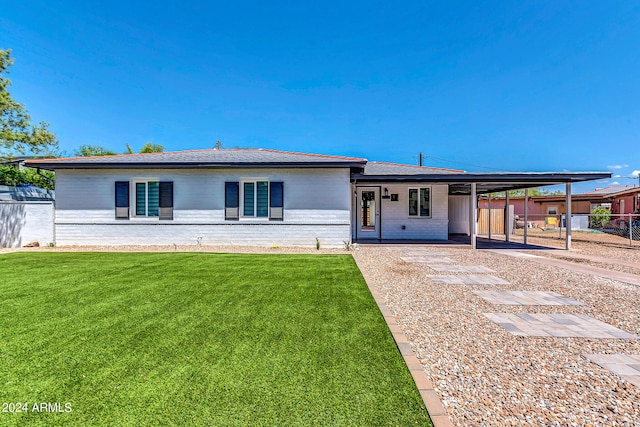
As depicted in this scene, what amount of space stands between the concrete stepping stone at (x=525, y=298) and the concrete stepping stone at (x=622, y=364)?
1.76 metres

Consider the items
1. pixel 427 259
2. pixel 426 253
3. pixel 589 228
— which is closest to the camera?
pixel 427 259

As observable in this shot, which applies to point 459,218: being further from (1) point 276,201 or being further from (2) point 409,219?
(1) point 276,201

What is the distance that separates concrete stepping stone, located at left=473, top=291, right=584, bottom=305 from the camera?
15.6 feet

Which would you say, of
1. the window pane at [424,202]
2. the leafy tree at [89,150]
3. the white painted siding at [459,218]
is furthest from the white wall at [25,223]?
the leafy tree at [89,150]

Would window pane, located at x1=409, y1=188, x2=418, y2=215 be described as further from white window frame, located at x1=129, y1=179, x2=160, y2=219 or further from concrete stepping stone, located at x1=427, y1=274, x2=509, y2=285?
white window frame, located at x1=129, y1=179, x2=160, y2=219

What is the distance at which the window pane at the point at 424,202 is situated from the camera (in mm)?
13227

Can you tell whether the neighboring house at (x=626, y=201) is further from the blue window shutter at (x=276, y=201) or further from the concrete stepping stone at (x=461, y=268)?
the blue window shutter at (x=276, y=201)

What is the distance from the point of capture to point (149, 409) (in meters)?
2.02

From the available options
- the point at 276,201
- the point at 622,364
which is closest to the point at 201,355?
the point at 622,364

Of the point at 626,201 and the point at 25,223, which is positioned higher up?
the point at 626,201

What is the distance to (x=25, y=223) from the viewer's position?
35.8 ft

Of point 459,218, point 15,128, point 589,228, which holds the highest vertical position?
point 15,128

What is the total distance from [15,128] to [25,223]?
803 cm

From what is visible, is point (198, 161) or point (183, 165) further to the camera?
point (198, 161)
